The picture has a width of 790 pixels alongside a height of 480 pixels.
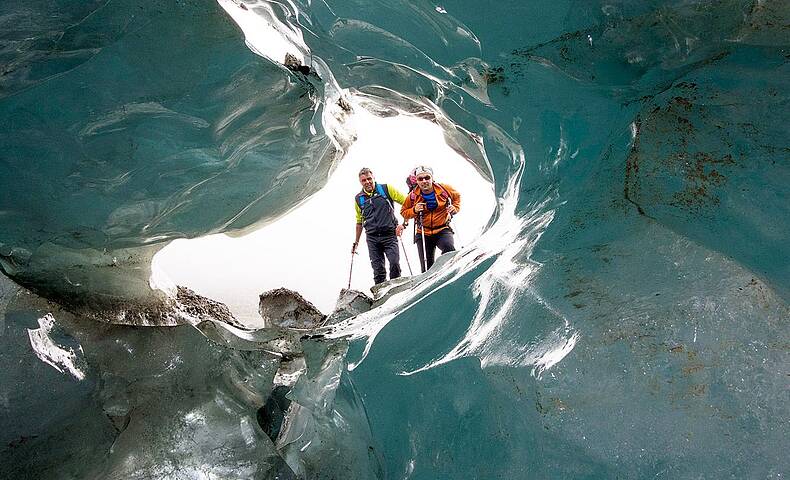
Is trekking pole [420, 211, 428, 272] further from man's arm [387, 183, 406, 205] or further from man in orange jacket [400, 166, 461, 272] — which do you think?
man's arm [387, 183, 406, 205]

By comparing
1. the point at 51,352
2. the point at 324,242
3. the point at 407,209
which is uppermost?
the point at 51,352

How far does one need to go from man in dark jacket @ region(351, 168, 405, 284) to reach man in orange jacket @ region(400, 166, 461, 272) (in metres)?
0.13

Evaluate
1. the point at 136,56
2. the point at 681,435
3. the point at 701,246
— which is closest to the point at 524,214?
the point at 701,246

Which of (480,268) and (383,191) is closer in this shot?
(480,268)

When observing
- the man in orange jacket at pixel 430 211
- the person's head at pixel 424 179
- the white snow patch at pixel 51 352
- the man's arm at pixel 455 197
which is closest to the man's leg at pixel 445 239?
the man in orange jacket at pixel 430 211

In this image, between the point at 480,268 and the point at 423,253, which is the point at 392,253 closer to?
the point at 423,253

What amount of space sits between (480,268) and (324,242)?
12.2 ft

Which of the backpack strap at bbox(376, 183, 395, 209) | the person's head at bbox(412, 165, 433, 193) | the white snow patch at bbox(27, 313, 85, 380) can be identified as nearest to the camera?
the white snow patch at bbox(27, 313, 85, 380)

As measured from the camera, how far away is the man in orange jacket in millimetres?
4242

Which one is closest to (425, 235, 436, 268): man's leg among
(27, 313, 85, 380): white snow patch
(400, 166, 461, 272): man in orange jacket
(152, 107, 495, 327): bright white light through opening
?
(400, 166, 461, 272): man in orange jacket

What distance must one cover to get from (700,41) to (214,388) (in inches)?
78.4

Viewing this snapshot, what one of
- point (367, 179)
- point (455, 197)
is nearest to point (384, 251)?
point (367, 179)

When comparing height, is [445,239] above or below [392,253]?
above

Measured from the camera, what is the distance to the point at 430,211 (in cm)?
430
